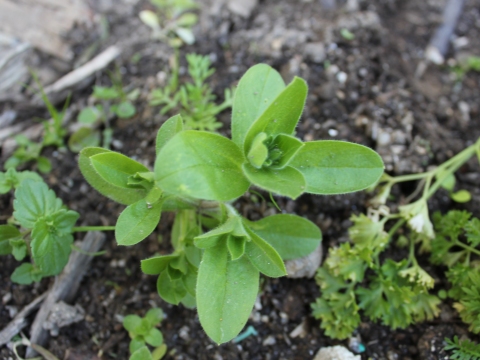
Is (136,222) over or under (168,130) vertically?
under

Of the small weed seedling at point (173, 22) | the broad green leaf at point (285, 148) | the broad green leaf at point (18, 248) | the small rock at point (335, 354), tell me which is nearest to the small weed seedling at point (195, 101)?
the small weed seedling at point (173, 22)

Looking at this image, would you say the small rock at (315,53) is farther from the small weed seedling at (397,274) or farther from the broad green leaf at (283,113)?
the broad green leaf at (283,113)

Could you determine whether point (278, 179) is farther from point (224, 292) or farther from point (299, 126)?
point (299, 126)

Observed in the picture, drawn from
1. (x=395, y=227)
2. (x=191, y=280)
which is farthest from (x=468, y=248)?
(x=191, y=280)

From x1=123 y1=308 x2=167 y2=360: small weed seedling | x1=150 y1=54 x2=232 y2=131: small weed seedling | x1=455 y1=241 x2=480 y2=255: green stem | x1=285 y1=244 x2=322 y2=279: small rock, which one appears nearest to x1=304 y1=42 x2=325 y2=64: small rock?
x1=150 y1=54 x2=232 y2=131: small weed seedling

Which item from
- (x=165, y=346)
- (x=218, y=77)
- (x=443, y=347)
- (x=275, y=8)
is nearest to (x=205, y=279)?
(x=165, y=346)

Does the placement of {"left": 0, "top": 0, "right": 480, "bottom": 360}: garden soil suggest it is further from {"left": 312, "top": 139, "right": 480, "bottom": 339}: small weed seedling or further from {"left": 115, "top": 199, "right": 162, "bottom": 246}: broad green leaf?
{"left": 115, "top": 199, "right": 162, "bottom": 246}: broad green leaf
